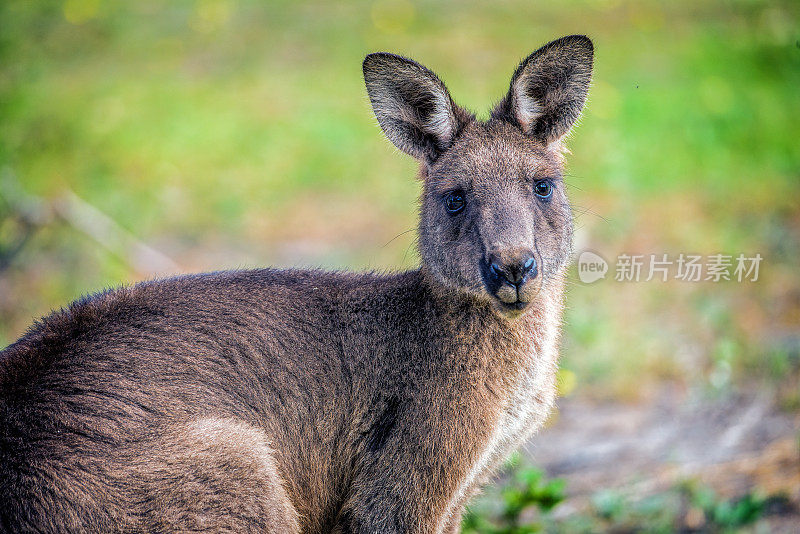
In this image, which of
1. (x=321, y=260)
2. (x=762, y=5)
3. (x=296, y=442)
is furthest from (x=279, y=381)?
(x=762, y=5)

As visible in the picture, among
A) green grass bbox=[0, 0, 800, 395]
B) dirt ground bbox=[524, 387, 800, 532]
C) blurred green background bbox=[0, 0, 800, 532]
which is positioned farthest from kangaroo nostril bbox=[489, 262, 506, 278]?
dirt ground bbox=[524, 387, 800, 532]

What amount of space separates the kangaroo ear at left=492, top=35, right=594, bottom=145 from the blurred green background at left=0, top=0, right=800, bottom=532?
0.92m

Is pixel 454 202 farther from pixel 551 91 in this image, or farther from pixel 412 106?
pixel 551 91

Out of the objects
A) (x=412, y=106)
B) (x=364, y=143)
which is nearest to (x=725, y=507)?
(x=412, y=106)

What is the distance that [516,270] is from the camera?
13.4 ft

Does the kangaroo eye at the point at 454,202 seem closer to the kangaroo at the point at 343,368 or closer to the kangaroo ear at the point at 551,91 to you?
the kangaroo at the point at 343,368

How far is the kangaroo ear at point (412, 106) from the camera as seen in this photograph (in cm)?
454

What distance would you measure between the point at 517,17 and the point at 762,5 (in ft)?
16.0

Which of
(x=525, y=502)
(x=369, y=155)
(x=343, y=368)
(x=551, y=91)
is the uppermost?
(x=369, y=155)

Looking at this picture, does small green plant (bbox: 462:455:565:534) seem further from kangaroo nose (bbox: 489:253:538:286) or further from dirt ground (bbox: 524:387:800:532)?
kangaroo nose (bbox: 489:253:538:286)

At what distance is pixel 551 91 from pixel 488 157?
0.55 meters

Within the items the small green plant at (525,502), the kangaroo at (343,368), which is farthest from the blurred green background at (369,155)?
the small green plant at (525,502)

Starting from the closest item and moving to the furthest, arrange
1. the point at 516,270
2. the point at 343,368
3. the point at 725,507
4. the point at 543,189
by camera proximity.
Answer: the point at 516,270, the point at 343,368, the point at 543,189, the point at 725,507

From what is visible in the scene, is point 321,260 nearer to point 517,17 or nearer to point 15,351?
point 15,351
